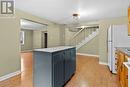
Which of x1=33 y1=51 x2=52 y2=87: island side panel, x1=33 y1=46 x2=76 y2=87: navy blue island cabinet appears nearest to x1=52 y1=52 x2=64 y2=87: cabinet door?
x1=33 y1=46 x2=76 y2=87: navy blue island cabinet

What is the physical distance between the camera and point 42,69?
7.55 ft

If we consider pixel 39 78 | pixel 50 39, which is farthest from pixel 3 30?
pixel 50 39

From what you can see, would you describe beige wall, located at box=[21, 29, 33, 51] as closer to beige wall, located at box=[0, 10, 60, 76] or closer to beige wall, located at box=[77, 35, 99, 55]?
beige wall, located at box=[77, 35, 99, 55]

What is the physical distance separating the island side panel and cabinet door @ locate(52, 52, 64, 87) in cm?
10

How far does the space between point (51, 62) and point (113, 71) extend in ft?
8.47

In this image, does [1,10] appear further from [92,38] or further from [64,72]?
[92,38]

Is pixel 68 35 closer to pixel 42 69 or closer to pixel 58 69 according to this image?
pixel 58 69

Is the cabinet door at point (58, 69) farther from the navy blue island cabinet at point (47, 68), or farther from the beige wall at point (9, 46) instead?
the beige wall at point (9, 46)

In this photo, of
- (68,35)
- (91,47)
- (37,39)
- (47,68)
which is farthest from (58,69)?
(37,39)

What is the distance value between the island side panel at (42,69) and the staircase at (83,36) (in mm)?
6102

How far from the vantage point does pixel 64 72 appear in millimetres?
2736

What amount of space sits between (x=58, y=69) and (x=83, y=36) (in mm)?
6506

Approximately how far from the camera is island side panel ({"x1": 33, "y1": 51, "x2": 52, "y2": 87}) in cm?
220

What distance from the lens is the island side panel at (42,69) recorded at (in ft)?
7.22
